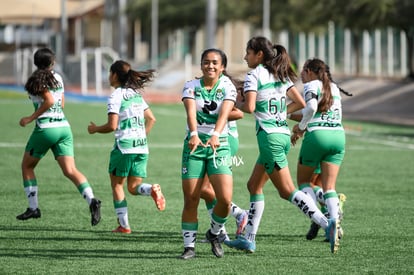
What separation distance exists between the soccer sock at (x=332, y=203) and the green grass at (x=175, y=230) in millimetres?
363

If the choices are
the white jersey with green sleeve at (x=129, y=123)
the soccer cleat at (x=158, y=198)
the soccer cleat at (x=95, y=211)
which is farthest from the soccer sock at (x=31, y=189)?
the soccer cleat at (x=158, y=198)

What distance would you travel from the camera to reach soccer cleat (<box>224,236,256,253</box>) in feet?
35.3

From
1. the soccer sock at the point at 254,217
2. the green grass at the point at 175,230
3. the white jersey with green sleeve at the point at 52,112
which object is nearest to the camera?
the green grass at the point at 175,230

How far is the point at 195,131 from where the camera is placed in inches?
395

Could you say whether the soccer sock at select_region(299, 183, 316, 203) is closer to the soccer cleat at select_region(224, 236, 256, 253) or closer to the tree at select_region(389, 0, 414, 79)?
the soccer cleat at select_region(224, 236, 256, 253)

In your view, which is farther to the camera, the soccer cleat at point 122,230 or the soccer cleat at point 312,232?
the soccer cleat at point 122,230

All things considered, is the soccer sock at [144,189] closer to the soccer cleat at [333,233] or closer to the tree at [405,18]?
the soccer cleat at [333,233]

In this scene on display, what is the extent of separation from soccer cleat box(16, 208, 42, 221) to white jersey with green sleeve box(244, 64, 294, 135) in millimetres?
3658

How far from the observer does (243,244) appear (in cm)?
1077

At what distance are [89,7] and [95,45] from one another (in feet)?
18.3

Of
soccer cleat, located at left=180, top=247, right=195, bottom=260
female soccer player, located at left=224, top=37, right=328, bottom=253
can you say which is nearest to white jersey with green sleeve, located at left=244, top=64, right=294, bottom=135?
female soccer player, located at left=224, top=37, right=328, bottom=253

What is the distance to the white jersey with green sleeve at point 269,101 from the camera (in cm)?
1066

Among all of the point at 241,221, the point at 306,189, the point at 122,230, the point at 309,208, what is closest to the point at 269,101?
the point at 309,208

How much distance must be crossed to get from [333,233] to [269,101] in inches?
54.7
